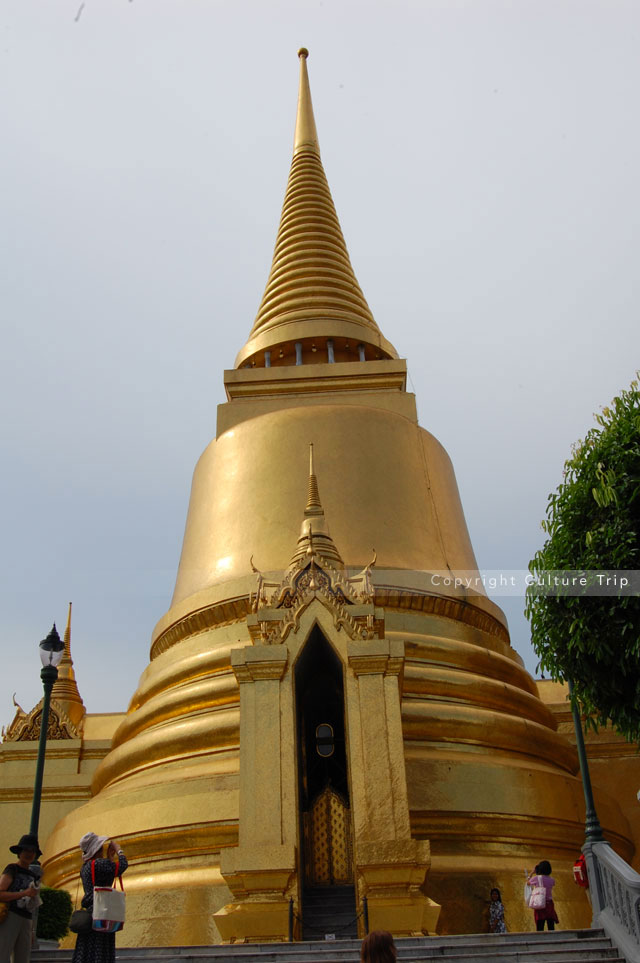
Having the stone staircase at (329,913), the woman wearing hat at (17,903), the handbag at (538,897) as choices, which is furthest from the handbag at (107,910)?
the handbag at (538,897)

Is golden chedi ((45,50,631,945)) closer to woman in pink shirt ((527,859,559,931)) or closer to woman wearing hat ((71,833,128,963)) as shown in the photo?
woman in pink shirt ((527,859,559,931))

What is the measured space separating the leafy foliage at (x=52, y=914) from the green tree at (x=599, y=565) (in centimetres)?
574

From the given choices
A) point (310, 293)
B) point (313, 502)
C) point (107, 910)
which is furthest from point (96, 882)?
point (310, 293)

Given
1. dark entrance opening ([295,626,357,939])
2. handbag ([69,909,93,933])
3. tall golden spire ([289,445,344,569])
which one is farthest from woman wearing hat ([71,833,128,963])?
tall golden spire ([289,445,344,569])

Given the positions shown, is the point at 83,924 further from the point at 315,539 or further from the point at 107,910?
the point at 315,539

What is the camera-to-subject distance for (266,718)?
34.4 feet

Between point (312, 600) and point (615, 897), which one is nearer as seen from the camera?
point (615, 897)

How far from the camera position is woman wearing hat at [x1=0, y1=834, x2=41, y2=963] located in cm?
590

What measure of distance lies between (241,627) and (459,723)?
139 inches

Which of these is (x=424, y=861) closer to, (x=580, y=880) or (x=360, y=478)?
(x=580, y=880)

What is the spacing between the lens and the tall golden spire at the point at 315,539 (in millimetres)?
13250

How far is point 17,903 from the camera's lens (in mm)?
5949

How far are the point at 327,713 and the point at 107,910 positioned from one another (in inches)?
244

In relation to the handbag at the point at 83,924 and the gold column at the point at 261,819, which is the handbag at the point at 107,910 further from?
the gold column at the point at 261,819
